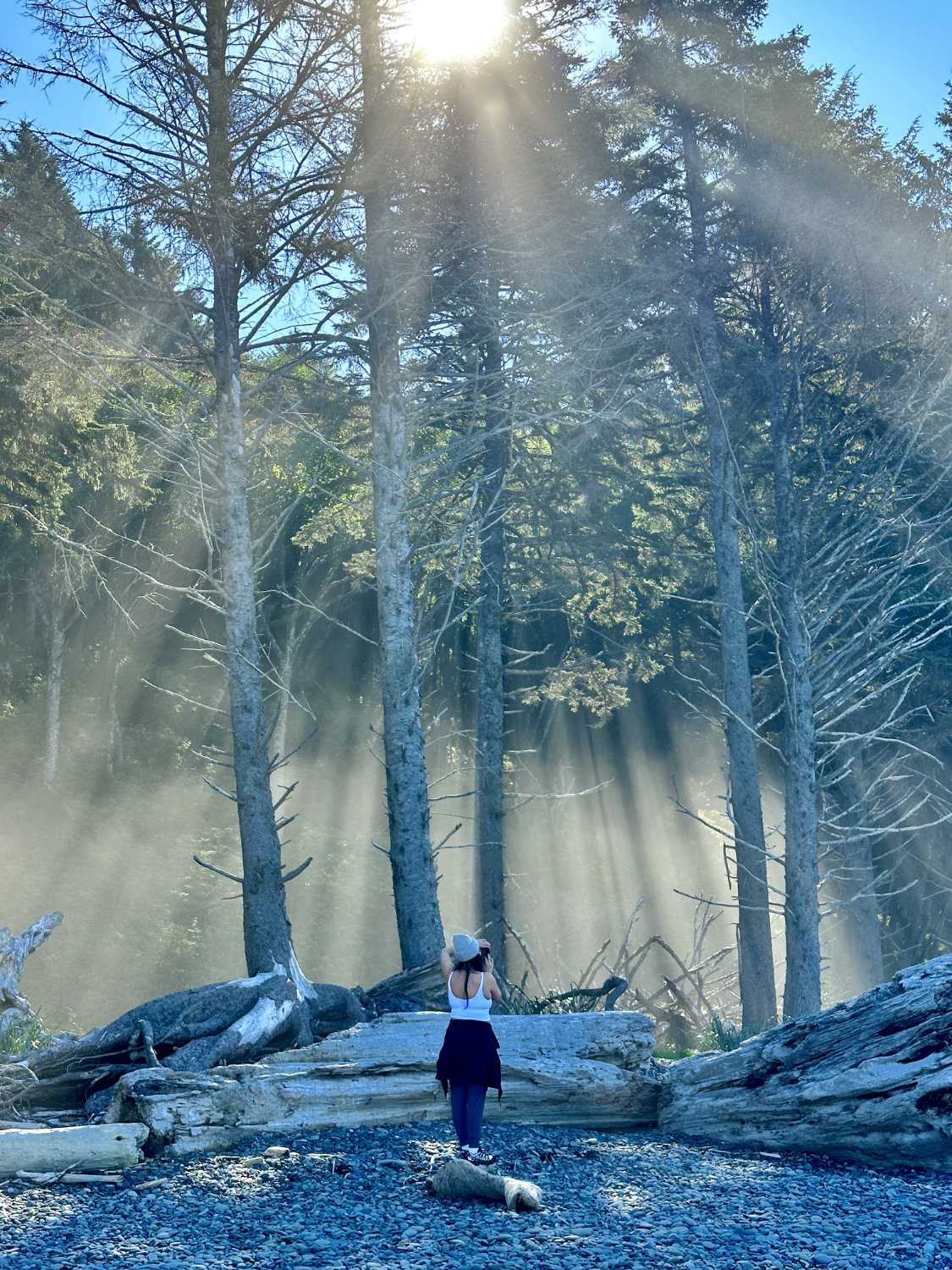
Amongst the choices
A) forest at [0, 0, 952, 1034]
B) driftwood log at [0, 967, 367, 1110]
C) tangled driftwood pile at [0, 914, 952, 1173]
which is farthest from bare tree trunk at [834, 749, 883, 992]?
driftwood log at [0, 967, 367, 1110]


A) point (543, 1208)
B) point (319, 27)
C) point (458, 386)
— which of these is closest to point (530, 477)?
point (458, 386)

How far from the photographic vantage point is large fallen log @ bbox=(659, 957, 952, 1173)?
248 inches

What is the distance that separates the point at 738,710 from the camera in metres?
Result: 14.8

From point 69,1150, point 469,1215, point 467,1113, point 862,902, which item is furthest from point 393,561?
point 862,902

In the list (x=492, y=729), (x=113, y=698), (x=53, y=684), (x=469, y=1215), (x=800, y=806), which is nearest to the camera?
(x=469, y=1215)

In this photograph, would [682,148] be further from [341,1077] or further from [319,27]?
[341,1077]

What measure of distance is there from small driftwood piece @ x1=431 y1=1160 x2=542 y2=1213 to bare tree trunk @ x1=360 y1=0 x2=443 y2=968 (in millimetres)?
5303

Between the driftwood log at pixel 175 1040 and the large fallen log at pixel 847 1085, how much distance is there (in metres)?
3.22

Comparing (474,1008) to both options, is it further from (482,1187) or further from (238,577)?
(238,577)

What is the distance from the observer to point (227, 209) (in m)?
10.1

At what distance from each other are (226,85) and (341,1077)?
8741mm

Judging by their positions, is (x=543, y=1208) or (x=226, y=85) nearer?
(x=543, y=1208)

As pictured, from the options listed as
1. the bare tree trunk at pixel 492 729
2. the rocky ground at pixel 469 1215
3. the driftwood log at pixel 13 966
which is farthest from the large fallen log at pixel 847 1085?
the bare tree trunk at pixel 492 729

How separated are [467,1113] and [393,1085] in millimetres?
1152
